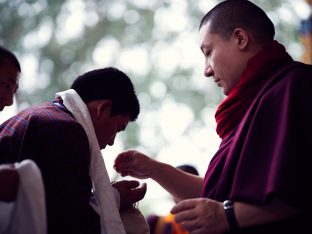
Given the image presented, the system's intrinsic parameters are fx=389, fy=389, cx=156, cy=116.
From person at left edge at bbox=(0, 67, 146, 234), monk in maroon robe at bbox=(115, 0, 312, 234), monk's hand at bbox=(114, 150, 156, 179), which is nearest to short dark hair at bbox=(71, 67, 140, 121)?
person at left edge at bbox=(0, 67, 146, 234)

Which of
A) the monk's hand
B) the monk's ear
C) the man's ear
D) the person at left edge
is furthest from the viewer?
the monk's hand

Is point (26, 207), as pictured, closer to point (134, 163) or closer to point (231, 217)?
point (231, 217)

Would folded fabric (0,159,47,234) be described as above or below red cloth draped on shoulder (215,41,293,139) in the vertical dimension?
below

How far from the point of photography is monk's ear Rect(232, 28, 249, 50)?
181 cm

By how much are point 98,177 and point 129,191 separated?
22cm

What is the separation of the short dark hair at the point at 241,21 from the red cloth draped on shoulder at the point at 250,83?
0.09 m

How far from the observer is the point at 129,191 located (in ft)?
6.26

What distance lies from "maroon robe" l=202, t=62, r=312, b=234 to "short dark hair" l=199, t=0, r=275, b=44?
0.31m

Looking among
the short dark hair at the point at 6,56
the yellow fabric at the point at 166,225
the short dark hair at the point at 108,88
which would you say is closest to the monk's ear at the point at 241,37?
the short dark hair at the point at 108,88

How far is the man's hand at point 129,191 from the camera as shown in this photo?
1876mm

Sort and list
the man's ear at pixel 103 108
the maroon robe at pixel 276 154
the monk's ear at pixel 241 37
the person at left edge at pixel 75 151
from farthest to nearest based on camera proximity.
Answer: the man's ear at pixel 103 108 < the monk's ear at pixel 241 37 < the person at left edge at pixel 75 151 < the maroon robe at pixel 276 154

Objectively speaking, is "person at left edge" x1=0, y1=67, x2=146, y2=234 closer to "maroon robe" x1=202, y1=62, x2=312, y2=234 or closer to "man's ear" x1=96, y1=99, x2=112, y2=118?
"man's ear" x1=96, y1=99, x2=112, y2=118

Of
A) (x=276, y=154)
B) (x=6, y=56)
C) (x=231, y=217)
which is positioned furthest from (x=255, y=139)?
(x=6, y=56)

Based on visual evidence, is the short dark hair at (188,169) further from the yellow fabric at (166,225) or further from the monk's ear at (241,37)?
the monk's ear at (241,37)
